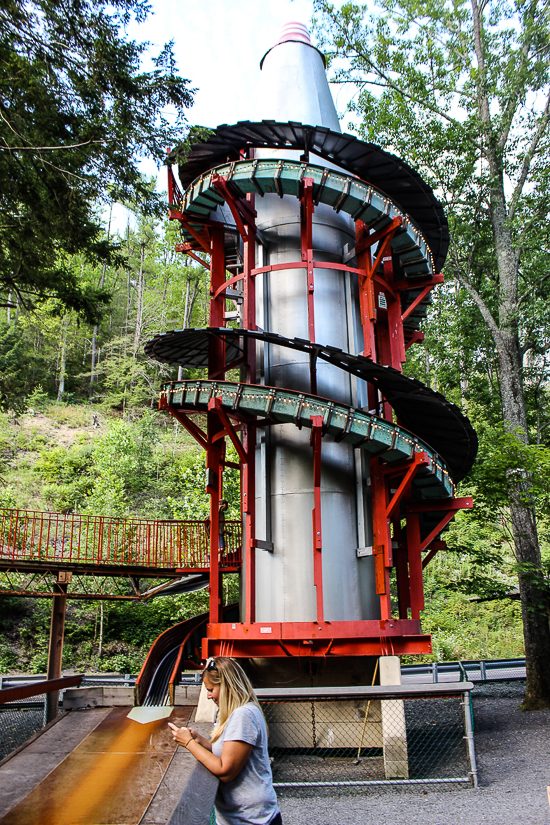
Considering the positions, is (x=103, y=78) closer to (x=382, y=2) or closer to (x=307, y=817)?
(x=307, y=817)

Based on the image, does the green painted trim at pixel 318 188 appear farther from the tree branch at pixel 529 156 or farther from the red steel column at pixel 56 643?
the red steel column at pixel 56 643

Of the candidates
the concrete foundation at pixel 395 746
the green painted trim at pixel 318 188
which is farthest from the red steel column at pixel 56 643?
the green painted trim at pixel 318 188

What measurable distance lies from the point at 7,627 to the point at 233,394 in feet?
64.9

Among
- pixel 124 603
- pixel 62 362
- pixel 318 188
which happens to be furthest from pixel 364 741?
pixel 62 362

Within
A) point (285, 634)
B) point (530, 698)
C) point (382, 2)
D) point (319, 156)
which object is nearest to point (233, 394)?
point (285, 634)

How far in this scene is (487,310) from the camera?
899 inches

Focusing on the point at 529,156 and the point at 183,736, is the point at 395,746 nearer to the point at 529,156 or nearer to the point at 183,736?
the point at 183,736

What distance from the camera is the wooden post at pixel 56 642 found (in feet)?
46.2

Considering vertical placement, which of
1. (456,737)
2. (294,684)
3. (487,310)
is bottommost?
(456,737)

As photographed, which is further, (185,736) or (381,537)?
(381,537)

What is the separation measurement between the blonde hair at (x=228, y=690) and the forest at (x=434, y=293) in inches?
346

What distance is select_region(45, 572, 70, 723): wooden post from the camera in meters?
14.1

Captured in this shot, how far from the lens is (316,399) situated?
1421 cm

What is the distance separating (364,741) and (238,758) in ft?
34.1
